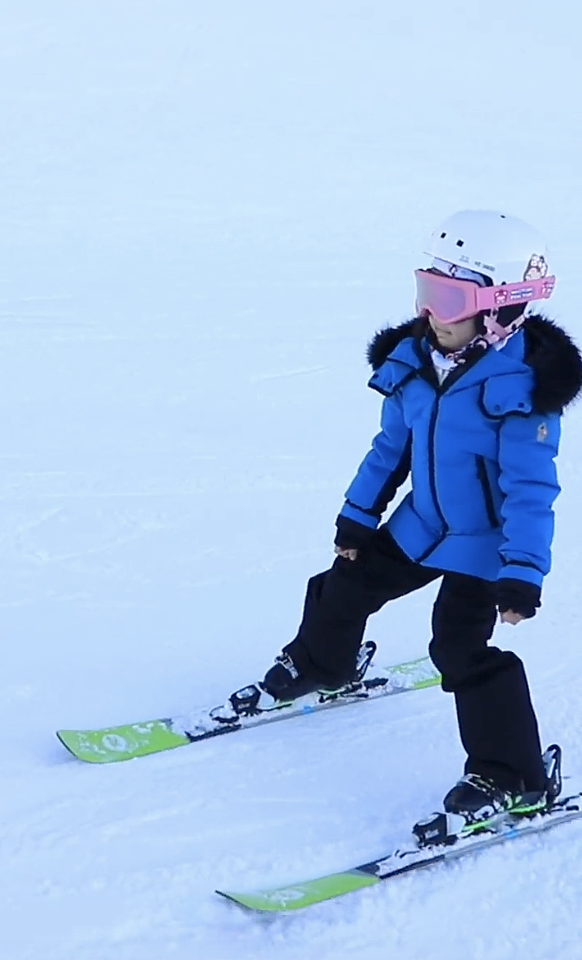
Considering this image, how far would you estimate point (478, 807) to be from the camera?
3.38 m

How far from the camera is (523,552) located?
320 centimetres

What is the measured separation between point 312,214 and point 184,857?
31.3 feet

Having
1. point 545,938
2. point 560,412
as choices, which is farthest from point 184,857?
point 560,412

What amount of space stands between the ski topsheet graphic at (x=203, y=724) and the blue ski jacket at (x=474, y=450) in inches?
26.3

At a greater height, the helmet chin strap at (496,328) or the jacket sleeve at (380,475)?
the helmet chin strap at (496,328)

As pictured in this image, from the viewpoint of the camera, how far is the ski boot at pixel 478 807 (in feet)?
10.9

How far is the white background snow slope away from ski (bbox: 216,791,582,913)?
0.04 m

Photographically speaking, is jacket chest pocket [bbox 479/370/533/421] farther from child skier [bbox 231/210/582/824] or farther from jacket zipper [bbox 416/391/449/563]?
jacket zipper [bbox 416/391/449/563]

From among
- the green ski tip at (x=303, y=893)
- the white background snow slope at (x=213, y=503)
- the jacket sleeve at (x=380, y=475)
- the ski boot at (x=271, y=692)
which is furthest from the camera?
the ski boot at (x=271, y=692)

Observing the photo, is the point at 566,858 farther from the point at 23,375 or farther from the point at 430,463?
the point at 23,375

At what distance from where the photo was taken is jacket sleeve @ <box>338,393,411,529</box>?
3.65 m

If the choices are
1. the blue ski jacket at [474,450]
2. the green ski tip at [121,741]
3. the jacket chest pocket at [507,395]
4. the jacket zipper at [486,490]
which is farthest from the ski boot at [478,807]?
the jacket chest pocket at [507,395]

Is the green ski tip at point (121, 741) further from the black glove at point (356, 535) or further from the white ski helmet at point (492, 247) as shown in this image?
the white ski helmet at point (492, 247)

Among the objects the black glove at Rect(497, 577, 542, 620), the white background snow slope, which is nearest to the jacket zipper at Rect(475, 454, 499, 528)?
the black glove at Rect(497, 577, 542, 620)
